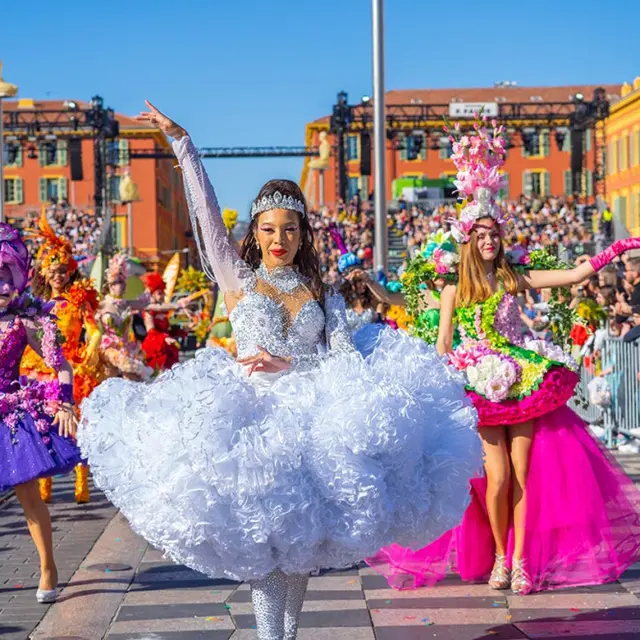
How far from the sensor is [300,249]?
16.9 ft

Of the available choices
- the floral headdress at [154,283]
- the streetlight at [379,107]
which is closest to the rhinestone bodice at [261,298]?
the streetlight at [379,107]

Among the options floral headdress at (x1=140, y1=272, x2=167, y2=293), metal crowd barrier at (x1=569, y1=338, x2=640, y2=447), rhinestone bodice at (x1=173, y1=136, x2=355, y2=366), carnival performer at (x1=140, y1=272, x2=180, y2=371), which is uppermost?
rhinestone bodice at (x1=173, y1=136, x2=355, y2=366)

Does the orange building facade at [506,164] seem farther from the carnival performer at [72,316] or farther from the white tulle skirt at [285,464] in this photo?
the white tulle skirt at [285,464]

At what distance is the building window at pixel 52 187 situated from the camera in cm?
8706

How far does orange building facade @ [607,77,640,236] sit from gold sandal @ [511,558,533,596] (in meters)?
57.7

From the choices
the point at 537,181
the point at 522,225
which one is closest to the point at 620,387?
the point at 522,225

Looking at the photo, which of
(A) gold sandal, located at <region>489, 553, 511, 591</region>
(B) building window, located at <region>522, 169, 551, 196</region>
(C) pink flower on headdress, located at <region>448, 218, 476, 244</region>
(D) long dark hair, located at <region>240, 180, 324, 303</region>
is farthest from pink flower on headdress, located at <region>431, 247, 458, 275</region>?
(B) building window, located at <region>522, 169, 551, 196</region>

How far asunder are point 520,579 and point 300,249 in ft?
7.55

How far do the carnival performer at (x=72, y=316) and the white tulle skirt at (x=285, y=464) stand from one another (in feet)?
16.4

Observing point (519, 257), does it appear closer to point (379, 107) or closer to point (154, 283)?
point (379, 107)

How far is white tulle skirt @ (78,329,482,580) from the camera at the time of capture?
14.0 feet

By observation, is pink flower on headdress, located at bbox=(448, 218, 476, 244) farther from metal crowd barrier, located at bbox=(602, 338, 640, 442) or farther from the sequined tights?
metal crowd barrier, located at bbox=(602, 338, 640, 442)

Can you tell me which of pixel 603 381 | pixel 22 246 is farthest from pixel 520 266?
pixel 603 381

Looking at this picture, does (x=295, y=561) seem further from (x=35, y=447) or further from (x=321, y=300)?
(x=35, y=447)
